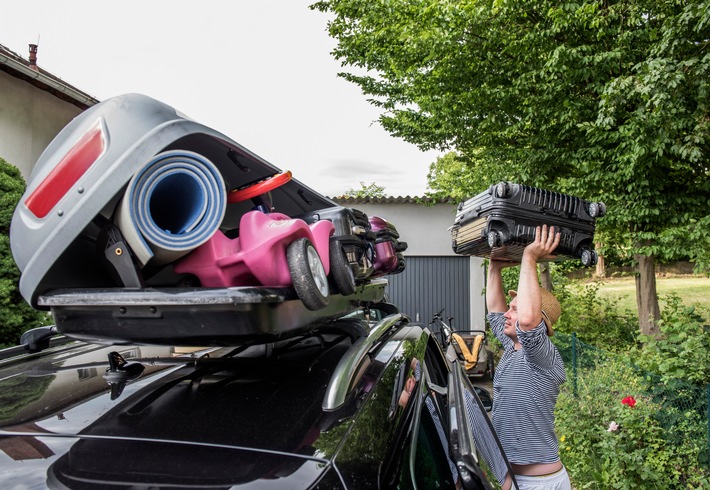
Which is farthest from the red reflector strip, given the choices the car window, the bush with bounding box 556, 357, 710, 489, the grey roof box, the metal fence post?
the metal fence post

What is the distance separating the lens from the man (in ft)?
7.89

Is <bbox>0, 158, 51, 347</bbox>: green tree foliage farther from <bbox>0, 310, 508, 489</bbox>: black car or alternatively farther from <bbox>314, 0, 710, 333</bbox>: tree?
<bbox>314, 0, 710, 333</bbox>: tree

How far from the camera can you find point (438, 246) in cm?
1188

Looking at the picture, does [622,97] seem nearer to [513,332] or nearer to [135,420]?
[513,332]

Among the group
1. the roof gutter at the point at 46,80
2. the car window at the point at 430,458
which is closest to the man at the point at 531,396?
the car window at the point at 430,458

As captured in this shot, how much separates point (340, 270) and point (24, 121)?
28.3ft

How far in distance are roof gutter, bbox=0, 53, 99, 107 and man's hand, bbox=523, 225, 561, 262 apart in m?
7.75

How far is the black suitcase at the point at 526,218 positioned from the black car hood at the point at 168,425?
3.60 ft

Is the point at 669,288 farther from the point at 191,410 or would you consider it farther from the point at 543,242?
the point at 191,410

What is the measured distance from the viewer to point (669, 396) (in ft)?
14.4

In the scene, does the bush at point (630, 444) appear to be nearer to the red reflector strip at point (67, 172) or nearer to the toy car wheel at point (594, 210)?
the toy car wheel at point (594, 210)

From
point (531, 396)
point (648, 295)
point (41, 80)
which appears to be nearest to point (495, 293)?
point (531, 396)

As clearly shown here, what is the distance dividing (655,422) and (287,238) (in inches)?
164

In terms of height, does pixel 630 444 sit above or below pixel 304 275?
below
